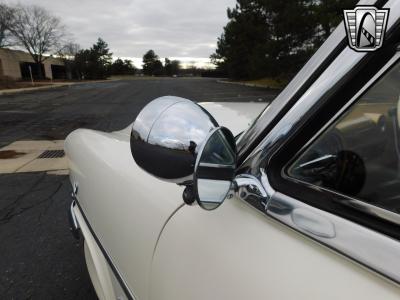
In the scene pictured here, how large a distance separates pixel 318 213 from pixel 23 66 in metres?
61.7

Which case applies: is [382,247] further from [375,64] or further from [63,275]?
[63,275]

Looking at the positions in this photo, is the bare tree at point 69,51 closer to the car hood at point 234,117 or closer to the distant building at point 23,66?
the distant building at point 23,66

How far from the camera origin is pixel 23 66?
54938mm

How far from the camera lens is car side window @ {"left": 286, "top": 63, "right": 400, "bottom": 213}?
2.75 ft

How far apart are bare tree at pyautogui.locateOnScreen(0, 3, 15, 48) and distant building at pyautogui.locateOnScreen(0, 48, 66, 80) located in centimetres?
131

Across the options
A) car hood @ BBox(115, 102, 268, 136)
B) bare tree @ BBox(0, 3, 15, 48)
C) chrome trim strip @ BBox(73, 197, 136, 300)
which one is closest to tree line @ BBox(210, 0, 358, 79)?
car hood @ BBox(115, 102, 268, 136)

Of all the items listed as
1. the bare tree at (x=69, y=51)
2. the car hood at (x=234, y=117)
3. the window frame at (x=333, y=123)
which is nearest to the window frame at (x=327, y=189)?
the window frame at (x=333, y=123)

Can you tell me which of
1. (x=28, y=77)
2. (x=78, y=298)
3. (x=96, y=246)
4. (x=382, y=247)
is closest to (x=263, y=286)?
(x=382, y=247)

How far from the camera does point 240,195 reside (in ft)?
3.18

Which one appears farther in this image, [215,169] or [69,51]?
[69,51]

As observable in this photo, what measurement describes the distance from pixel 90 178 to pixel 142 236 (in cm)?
65

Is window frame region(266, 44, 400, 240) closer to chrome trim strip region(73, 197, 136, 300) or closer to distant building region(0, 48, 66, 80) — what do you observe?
chrome trim strip region(73, 197, 136, 300)

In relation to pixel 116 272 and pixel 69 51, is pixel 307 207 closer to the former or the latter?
pixel 116 272

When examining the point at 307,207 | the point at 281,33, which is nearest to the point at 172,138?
the point at 307,207
